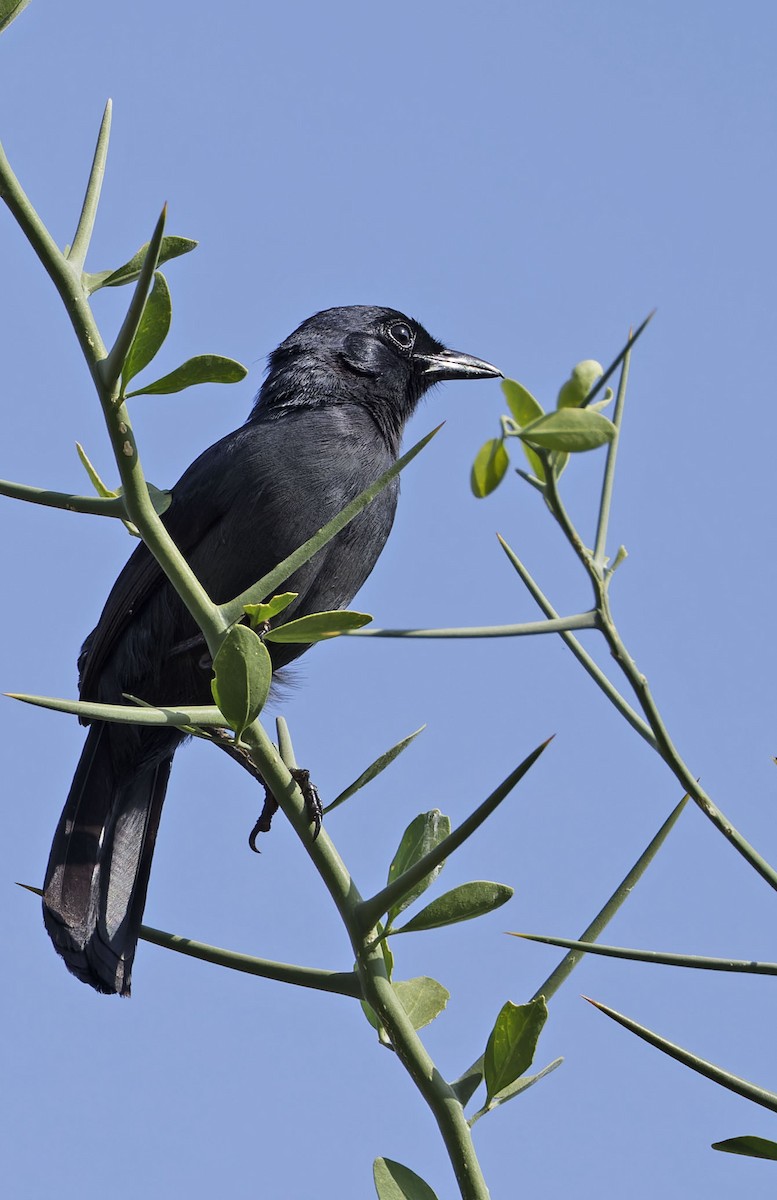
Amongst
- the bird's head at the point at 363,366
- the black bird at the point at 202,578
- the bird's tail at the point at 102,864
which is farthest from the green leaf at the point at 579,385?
the bird's head at the point at 363,366

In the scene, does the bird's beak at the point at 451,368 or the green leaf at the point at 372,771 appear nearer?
the green leaf at the point at 372,771

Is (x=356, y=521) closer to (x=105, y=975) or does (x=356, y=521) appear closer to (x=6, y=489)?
(x=105, y=975)

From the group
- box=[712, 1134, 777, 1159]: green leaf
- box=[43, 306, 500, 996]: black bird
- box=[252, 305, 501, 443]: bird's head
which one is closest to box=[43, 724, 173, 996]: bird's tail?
box=[43, 306, 500, 996]: black bird

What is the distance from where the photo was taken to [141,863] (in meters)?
4.32

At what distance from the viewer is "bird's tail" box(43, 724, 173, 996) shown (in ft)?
12.2

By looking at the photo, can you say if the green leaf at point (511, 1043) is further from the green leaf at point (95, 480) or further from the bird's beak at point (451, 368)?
the bird's beak at point (451, 368)

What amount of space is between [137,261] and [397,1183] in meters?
1.01

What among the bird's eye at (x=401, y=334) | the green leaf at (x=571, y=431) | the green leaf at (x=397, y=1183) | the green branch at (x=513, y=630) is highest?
the bird's eye at (x=401, y=334)

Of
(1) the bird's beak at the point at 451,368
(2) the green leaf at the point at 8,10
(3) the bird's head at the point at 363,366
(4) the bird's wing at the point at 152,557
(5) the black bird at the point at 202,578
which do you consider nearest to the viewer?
(2) the green leaf at the point at 8,10

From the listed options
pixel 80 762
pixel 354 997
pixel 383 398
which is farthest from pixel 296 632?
pixel 383 398

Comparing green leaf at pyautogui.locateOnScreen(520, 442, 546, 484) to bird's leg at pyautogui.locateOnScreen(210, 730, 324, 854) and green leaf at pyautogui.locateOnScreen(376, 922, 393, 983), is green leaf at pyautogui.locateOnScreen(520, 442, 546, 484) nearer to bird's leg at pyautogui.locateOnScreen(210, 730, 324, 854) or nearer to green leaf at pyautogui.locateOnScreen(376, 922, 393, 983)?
green leaf at pyautogui.locateOnScreen(376, 922, 393, 983)

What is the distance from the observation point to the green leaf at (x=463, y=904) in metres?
1.43

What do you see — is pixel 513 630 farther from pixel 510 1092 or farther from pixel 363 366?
pixel 363 366

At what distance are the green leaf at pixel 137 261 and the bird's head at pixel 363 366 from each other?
Answer: 3312 mm
